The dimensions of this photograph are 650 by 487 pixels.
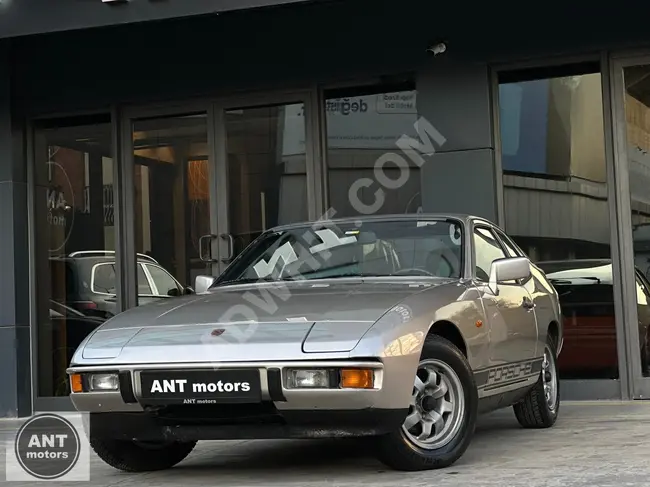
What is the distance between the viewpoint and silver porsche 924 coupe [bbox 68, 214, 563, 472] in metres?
4.88

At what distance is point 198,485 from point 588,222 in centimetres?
503

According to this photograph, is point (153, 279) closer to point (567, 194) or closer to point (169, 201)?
point (169, 201)

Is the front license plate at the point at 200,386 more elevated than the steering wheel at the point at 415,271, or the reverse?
the steering wheel at the point at 415,271

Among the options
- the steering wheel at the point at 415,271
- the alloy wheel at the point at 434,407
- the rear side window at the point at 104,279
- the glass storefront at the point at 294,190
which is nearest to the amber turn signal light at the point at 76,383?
the alloy wheel at the point at 434,407

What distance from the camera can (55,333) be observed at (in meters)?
10.7

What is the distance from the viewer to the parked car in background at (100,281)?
10.5m

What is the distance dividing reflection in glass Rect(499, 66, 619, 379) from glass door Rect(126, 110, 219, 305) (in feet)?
9.75

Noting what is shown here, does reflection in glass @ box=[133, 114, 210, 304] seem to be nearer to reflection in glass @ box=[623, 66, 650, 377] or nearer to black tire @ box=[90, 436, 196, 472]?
reflection in glass @ box=[623, 66, 650, 377]

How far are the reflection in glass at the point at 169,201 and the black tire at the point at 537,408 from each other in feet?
13.7

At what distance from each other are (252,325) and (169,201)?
556 centimetres

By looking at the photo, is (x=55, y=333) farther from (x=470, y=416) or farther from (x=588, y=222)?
(x=470, y=416)

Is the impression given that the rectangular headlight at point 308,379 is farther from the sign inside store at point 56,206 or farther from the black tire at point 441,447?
the sign inside store at point 56,206

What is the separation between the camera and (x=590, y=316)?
29.7 feet

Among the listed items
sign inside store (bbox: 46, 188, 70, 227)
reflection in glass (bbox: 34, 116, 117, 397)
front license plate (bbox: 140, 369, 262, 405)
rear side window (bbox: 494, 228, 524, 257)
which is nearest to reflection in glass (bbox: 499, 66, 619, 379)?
rear side window (bbox: 494, 228, 524, 257)
